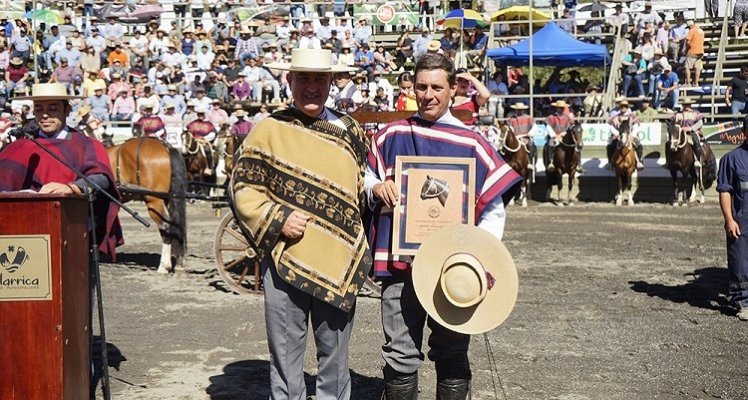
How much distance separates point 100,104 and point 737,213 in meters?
17.9

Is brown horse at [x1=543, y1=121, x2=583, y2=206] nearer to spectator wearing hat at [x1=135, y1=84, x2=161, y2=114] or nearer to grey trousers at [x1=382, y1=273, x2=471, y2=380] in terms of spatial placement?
spectator wearing hat at [x1=135, y1=84, x2=161, y2=114]

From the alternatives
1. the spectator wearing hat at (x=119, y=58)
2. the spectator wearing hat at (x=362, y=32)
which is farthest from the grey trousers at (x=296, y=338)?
the spectator wearing hat at (x=362, y=32)

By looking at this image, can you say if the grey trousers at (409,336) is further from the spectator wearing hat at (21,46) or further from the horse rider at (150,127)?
the spectator wearing hat at (21,46)

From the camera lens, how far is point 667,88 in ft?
78.1

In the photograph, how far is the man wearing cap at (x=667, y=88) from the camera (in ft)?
77.7

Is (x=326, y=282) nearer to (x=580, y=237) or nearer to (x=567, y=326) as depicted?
(x=567, y=326)

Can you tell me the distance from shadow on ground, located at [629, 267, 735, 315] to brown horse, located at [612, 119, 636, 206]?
940cm

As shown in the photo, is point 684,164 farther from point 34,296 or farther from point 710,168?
point 34,296

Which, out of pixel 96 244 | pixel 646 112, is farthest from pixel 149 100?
pixel 96 244

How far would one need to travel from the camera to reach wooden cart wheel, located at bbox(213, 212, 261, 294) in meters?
9.36

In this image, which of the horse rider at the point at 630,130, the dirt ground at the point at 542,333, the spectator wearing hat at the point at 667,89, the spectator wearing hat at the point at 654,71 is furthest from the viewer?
the spectator wearing hat at the point at 654,71

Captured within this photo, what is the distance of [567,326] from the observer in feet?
26.1

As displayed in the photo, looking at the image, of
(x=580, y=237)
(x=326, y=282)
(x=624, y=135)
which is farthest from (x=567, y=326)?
(x=624, y=135)

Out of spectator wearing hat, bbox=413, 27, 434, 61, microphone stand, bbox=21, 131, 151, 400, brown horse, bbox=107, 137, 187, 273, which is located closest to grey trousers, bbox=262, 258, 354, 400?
microphone stand, bbox=21, 131, 151, 400
